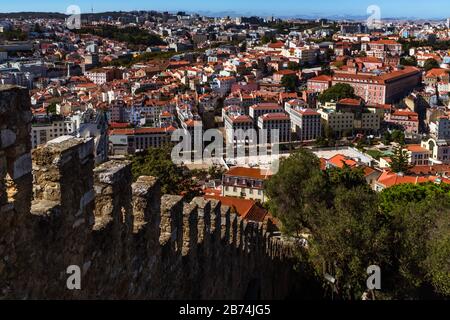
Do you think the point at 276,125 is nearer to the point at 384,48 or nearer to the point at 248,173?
the point at 248,173

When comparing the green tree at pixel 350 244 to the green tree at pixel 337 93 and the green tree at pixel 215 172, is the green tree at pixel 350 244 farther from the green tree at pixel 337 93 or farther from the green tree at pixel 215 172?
the green tree at pixel 337 93

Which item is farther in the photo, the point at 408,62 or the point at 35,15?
the point at 35,15

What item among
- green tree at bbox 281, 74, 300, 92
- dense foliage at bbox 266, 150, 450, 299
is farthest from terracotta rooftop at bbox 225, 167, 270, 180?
green tree at bbox 281, 74, 300, 92

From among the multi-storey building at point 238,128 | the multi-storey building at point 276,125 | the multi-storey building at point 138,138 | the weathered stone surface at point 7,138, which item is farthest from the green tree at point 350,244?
the multi-storey building at point 276,125

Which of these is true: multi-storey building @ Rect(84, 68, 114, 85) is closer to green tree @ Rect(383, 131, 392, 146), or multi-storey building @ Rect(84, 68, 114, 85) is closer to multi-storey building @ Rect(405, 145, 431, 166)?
green tree @ Rect(383, 131, 392, 146)

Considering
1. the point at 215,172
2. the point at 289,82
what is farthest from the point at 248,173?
the point at 289,82

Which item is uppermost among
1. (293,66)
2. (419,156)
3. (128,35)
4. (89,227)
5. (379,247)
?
(128,35)

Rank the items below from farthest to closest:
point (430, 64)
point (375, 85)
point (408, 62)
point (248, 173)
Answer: point (408, 62)
point (430, 64)
point (375, 85)
point (248, 173)
